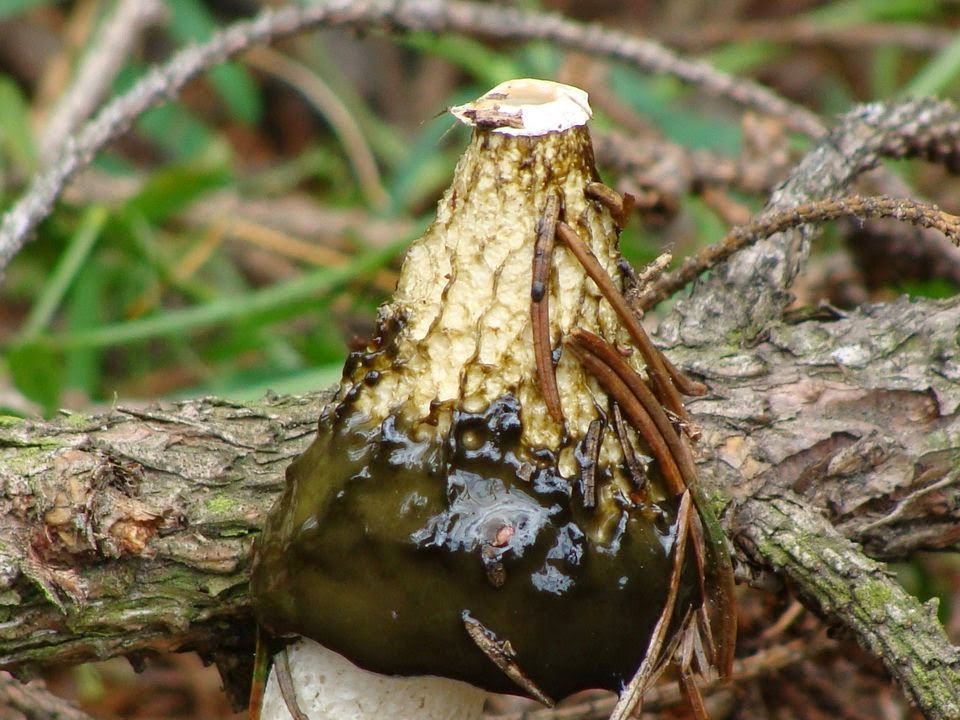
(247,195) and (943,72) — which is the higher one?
(247,195)

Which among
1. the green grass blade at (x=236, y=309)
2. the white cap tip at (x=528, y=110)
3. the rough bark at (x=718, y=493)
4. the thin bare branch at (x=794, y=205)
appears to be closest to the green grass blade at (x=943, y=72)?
the thin bare branch at (x=794, y=205)

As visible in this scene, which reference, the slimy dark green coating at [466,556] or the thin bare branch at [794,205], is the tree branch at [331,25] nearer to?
the thin bare branch at [794,205]

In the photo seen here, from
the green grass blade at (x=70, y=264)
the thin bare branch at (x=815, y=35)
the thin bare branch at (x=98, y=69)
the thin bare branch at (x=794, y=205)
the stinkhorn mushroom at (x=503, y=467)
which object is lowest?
the stinkhorn mushroom at (x=503, y=467)

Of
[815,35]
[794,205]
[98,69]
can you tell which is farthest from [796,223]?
[815,35]

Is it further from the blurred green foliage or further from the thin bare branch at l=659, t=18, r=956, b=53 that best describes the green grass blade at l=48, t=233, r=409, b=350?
the thin bare branch at l=659, t=18, r=956, b=53

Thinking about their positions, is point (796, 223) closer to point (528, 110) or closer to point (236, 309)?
point (528, 110)

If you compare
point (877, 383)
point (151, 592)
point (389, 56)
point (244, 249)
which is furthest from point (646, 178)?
point (389, 56)
